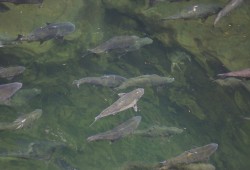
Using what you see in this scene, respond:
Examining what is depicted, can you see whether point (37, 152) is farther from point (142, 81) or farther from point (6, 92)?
point (142, 81)

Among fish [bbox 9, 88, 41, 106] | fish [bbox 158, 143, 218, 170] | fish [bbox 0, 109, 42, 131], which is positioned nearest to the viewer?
fish [bbox 158, 143, 218, 170]

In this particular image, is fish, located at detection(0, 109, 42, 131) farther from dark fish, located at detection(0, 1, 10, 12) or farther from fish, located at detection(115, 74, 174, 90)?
dark fish, located at detection(0, 1, 10, 12)

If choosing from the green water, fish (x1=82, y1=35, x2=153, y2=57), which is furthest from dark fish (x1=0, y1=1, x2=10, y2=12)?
fish (x1=82, y1=35, x2=153, y2=57)

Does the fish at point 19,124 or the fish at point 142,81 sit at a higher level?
the fish at point 142,81

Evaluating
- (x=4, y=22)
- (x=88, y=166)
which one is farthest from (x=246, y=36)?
(x=4, y=22)

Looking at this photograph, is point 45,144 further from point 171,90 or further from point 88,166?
point 171,90

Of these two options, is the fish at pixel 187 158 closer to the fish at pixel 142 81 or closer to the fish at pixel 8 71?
the fish at pixel 142 81

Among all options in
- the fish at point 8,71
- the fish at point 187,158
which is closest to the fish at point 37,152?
the fish at point 8,71

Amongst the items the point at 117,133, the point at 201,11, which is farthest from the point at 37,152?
the point at 201,11

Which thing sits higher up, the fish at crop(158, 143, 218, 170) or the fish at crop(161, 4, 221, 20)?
the fish at crop(161, 4, 221, 20)
